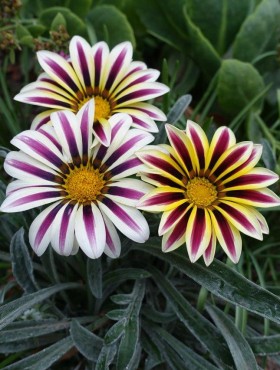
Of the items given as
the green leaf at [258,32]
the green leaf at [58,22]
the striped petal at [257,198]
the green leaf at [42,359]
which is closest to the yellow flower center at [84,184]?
the striped petal at [257,198]

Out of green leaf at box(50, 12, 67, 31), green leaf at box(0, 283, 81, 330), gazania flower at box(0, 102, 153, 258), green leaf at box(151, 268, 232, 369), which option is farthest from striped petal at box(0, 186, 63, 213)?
green leaf at box(50, 12, 67, 31)

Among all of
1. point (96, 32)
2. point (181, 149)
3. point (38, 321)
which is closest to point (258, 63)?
point (96, 32)

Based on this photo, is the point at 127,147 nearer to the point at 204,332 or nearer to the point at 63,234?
the point at 63,234

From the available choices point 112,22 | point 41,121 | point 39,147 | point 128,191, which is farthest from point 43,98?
point 112,22

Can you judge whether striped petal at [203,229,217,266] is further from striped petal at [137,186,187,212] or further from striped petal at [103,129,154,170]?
striped petal at [103,129,154,170]

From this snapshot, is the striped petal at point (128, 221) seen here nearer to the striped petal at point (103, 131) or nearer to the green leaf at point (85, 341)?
the striped petal at point (103, 131)

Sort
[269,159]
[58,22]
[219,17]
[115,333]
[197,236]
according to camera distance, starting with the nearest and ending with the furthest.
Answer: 1. [197,236]
2. [115,333]
3. [269,159]
4. [58,22]
5. [219,17]

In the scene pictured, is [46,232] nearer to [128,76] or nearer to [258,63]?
[128,76]
